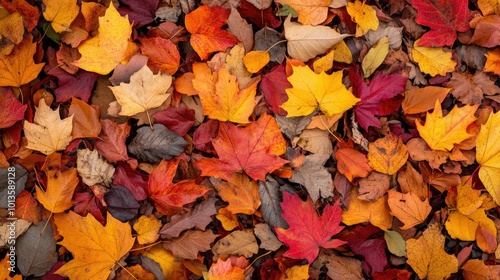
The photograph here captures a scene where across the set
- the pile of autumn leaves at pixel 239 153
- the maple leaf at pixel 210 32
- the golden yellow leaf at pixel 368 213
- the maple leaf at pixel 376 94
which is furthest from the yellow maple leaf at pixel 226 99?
the golden yellow leaf at pixel 368 213

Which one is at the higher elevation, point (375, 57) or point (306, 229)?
point (375, 57)

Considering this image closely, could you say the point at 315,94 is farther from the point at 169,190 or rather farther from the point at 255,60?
the point at 169,190

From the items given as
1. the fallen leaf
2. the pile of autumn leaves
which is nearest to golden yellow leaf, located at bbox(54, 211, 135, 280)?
the pile of autumn leaves

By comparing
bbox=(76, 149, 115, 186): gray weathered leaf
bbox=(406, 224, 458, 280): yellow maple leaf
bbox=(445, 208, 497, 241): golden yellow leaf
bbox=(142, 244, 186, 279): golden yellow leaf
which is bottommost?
bbox=(142, 244, 186, 279): golden yellow leaf

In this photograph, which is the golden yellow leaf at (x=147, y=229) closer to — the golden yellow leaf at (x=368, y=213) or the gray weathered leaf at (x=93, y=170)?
the gray weathered leaf at (x=93, y=170)

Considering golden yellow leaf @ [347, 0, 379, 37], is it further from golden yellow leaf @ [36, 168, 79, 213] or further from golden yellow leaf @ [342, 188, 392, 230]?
golden yellow leaf @ [36, 168, 79, 213]

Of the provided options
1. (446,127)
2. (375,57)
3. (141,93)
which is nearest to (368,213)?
(446,127)
